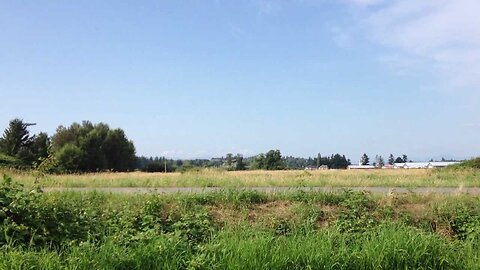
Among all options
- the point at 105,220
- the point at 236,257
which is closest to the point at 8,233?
the point at 105,220

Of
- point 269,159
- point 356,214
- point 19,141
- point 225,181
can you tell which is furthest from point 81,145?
point 356,214

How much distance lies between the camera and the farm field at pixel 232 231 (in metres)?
6.48

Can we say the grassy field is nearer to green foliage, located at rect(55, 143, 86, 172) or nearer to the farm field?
the farm field

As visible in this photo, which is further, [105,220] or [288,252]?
[105,220]

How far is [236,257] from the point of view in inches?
258

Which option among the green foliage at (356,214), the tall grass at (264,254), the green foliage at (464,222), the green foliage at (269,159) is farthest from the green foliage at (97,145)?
the tall grass at (264,254)

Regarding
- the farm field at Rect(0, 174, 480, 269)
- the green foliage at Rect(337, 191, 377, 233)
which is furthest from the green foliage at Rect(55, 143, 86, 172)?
the green foliage at Rect(337, 191, 377, 233)

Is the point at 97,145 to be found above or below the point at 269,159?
above

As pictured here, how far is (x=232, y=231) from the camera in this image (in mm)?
8406

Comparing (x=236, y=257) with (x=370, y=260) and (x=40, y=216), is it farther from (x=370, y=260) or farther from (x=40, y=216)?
(x=40, y=216)

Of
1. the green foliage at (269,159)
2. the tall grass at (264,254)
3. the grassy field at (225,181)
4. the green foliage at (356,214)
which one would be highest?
the green foliage at (269,159)

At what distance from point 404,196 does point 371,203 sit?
4.77 feet

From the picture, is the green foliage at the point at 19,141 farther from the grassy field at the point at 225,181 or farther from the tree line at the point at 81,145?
the grassy field at the point at 225,181

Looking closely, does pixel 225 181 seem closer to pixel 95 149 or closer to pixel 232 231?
pixel 232 231
